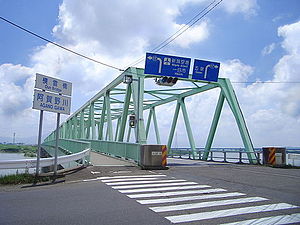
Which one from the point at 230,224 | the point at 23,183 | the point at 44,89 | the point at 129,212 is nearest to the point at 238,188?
the point at 230,224

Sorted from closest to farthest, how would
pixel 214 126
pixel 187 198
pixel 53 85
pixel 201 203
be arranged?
1. pixel 201 203
2. pixel 187 198
3. pixel 53 85
4. pixel 214 126

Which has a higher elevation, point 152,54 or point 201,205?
point 152,54

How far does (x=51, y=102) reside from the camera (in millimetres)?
10273

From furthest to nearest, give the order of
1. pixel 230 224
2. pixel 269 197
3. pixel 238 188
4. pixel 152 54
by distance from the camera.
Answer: pixel 152 54 < pixel 238 188 < pixel 269 197 < pixel 230 224

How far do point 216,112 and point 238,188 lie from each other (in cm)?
1530

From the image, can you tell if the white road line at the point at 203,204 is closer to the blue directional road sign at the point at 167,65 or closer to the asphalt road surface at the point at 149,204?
the asphalt road surface at the point at 149,204

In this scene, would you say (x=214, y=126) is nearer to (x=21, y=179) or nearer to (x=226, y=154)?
(x=226, y=154)

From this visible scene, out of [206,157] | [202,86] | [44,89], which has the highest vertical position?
[202,86]

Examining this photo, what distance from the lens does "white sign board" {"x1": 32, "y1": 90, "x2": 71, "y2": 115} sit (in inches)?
384

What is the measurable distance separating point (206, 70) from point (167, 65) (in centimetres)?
344

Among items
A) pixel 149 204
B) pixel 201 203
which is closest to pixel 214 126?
pixel 201 203

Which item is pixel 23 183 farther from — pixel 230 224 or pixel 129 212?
pixel 230 224

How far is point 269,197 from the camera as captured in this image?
257 inches

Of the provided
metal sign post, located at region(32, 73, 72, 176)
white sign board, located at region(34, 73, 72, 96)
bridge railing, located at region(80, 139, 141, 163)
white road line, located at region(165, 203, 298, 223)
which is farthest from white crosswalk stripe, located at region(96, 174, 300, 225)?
bridge railing, located at region(80, 139, 141, 163)
